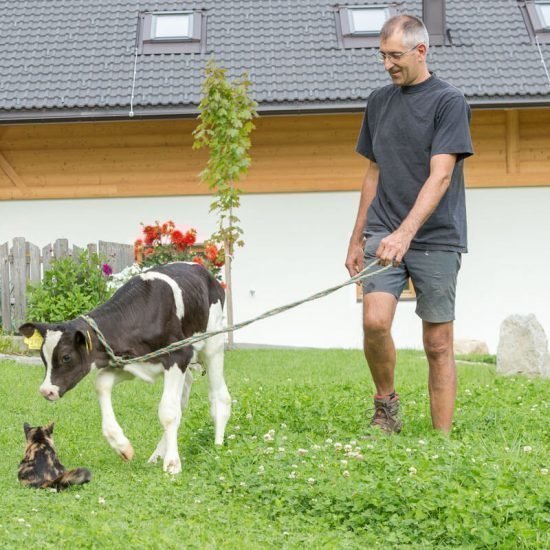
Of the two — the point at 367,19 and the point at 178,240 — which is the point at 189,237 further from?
the point at 367,19

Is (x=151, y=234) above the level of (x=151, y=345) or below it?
above

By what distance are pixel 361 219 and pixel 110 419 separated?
206 cm

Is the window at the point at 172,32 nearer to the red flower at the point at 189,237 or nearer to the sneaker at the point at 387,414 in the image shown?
the red flower at the point at 189,237

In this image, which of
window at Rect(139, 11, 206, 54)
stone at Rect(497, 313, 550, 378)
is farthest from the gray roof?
stone at Rect(497, 313, 550, 378)

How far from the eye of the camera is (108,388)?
6.44m

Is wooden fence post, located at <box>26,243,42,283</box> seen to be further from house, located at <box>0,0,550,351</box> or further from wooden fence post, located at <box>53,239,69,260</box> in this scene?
house, located at <box>0,0,550,351</box>

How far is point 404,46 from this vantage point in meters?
6.44

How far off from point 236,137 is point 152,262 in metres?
1.90

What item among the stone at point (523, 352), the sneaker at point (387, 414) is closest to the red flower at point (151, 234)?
the stone at point (523, 352)

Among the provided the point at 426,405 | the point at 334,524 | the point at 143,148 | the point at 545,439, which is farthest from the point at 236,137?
the point at 334,524

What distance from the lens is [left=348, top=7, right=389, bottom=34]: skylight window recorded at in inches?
675

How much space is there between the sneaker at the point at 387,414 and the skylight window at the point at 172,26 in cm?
1134

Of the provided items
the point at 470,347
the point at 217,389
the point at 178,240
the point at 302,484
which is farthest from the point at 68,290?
the point at 302,484

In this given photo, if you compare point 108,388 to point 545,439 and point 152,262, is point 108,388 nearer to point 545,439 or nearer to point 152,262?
point 545,439
